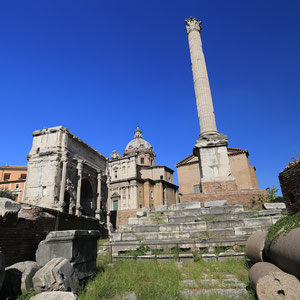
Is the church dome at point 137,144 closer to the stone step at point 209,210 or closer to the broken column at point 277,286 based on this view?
the stone step at point 209,210

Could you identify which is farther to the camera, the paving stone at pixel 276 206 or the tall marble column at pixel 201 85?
the tall marble column at pixel 201 85

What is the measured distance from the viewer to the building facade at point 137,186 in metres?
42.9

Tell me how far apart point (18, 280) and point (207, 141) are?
1039 centimetres

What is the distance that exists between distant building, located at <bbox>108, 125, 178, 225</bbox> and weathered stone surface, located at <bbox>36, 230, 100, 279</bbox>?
117ft

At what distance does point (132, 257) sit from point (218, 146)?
24.7ft

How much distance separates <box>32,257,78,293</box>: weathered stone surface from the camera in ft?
12.2

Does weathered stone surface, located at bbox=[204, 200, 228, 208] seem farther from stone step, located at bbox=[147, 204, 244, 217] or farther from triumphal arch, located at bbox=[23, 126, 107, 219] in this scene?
triumphal arch, located at bbox=[23, 126, 107, 219]

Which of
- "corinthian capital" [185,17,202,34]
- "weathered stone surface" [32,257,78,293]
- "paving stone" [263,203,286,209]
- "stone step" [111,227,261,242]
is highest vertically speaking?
"corinthian capital" [185,17,202,34]

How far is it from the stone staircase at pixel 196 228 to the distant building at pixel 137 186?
105 feet

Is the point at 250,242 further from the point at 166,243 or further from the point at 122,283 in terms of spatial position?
the point at 122,283

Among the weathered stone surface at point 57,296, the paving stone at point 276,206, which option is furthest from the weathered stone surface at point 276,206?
the weathered stone surface at point 57,296

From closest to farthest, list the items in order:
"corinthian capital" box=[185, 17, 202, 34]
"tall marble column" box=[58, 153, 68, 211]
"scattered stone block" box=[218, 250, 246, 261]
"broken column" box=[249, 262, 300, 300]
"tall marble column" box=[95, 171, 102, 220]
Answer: "broken column" box=[249, 262, 300, 300]
"scattered stone block" box=[218, 250, 246, 261]
"corinthian capital" box=[185, 17, 202, 34]
"tall marble column" box=[58, 153, 68, 211]
"tall marble column" box=[95, 171, 102, 220]

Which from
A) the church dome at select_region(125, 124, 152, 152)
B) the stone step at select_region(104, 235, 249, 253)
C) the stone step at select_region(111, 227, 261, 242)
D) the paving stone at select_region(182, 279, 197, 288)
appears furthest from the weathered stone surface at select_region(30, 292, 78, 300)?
the church dome at select_region(125, 124, 152, 152)

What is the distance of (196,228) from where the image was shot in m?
8.23
